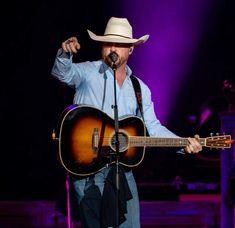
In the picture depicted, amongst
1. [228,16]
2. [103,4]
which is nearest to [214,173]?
[228,16]

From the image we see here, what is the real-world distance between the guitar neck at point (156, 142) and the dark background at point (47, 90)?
332cm

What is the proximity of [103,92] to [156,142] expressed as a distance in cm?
59

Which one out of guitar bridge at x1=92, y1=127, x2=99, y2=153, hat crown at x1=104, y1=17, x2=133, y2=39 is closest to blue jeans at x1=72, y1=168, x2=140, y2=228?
guitar bridge at x1=92, y1=127, x2=99, y2=153

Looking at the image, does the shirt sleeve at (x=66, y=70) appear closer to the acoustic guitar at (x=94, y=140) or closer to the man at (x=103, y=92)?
the man at (x=103, y=92)

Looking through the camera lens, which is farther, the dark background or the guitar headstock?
the dark background

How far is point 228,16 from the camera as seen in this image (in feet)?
28.6

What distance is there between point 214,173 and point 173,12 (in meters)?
2.36

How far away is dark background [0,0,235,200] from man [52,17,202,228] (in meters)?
3.23

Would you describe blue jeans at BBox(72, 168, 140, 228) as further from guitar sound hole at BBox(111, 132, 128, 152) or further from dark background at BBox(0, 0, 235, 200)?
dark background at BBox(0, 0, 235, 200)

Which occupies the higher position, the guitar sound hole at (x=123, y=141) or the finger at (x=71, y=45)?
the finger at (x=71, y=45)

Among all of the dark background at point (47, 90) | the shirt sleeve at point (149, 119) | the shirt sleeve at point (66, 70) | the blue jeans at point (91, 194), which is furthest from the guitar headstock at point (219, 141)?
the dark background at point (47, 90)

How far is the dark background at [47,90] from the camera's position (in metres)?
8.35

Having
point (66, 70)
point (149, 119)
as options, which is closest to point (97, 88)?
point (66, 70)

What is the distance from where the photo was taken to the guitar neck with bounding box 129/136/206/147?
4.90 metres
